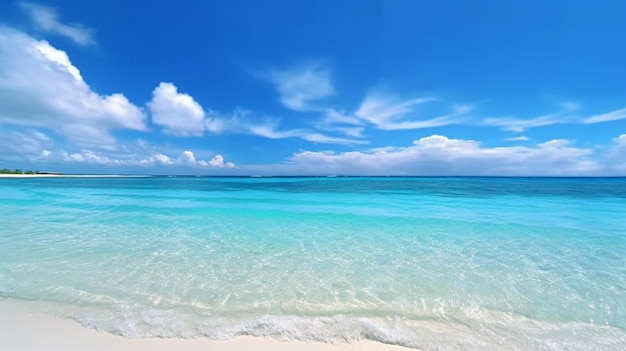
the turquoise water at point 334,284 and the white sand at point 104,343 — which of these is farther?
the turquoise water at point 334,284

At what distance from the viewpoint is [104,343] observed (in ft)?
10.4

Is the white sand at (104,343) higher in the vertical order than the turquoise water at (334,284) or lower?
lower

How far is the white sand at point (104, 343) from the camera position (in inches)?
122

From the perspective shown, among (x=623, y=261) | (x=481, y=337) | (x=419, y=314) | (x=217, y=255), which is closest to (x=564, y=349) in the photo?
(x=481, y=337)

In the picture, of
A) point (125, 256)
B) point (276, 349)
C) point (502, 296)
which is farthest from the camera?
point (125, 256)

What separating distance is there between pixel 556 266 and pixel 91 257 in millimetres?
10936

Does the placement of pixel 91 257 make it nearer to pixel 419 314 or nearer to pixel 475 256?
pixel 419 314

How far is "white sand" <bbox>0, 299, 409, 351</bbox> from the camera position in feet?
10.1

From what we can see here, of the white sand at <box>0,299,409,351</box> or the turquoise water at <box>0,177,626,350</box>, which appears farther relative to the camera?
the turquoise water at <box>0,177,626,350</box>

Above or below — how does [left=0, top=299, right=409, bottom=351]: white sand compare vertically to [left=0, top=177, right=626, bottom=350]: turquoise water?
below

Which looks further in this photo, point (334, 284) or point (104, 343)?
point (334, 284)

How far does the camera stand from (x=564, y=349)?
315cm

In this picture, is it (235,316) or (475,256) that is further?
(475,256)

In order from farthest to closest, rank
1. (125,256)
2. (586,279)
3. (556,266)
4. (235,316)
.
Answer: (125,256)
(556,266)
(586,279)
(235,316)
